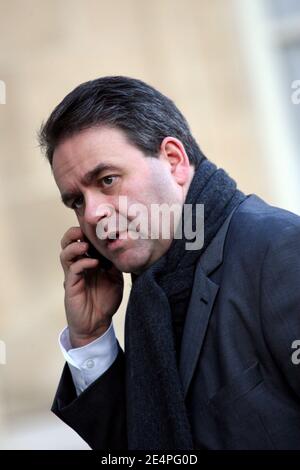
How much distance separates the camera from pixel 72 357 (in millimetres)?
2340

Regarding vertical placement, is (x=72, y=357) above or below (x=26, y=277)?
above

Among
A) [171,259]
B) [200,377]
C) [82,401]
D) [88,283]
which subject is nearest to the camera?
[200,377]

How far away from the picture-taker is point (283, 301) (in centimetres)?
182

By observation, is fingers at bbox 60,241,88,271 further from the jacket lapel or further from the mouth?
the jacket lapel

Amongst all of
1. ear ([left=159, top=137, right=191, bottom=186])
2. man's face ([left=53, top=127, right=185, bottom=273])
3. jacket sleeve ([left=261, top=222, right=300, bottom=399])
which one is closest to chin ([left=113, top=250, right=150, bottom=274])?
man's face ([left=53, top=127, right=185, bottom=273])

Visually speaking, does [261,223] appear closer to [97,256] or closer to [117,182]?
[117,182]

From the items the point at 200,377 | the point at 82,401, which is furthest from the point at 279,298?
the point at 82,401

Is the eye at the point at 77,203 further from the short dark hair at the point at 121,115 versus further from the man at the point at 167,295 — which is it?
the short dark hair at the point at 121,115

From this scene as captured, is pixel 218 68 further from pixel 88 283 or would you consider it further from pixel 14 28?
pixel 88 283

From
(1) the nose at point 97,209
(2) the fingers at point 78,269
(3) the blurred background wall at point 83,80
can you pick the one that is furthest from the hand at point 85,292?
(3) the blurred background wall at point 83,80

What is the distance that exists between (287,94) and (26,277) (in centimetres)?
190

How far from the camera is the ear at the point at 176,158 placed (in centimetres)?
220

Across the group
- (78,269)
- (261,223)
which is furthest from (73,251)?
(261,223)

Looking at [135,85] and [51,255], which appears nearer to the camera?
[135,85]
